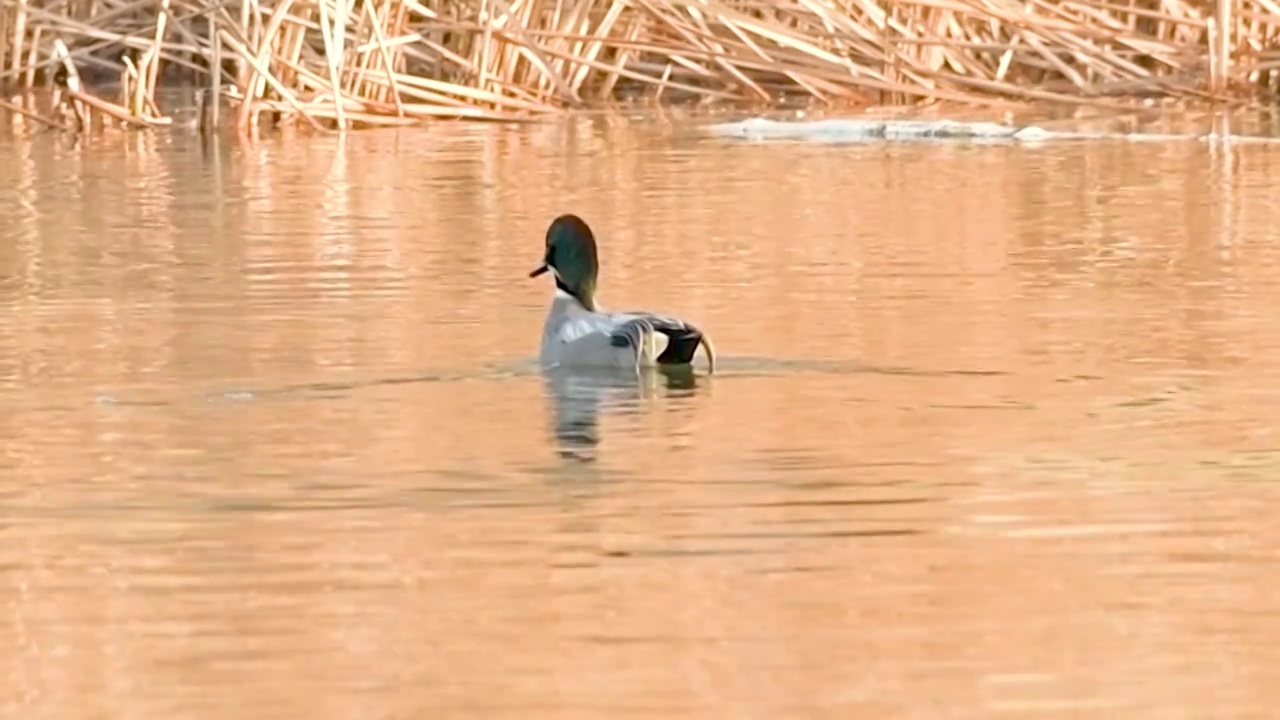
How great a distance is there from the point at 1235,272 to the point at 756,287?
4.06ft

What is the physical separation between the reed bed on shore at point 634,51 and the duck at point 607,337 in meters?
6.42

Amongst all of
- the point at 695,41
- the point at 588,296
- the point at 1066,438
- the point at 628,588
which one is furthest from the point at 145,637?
the point at 695,41

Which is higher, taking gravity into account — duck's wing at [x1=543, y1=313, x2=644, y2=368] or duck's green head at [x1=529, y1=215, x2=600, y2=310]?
duck's green head at [x1=529, y1=215, x2=600, y2=310]

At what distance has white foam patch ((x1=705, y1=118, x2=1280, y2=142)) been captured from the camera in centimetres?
1325

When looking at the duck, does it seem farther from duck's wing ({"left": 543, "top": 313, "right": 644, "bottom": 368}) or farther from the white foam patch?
the white foam patch

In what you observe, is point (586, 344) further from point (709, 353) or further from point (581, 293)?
point (581, 293)

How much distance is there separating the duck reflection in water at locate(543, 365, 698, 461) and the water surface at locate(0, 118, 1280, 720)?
17mm

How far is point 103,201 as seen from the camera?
1100 cm

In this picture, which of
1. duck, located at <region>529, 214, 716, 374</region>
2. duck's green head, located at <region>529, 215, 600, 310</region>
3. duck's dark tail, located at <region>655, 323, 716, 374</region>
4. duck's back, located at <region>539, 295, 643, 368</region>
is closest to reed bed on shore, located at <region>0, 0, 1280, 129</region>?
duck's green head, located at <region>529, 215, 600, 310</region>

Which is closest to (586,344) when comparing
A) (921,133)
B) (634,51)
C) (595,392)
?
(595,392)

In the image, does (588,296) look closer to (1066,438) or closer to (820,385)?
(820,385)

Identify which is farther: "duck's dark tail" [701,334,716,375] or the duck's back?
the duck's back

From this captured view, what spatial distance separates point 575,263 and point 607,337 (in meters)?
0.59

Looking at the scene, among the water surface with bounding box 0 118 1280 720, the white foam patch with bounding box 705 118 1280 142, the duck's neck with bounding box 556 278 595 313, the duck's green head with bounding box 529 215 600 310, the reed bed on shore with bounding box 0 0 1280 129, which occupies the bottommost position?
the water surface with bounding box 0 118 1280 720
